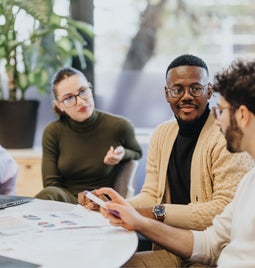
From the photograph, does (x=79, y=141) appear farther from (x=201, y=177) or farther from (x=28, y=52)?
(x=201, y=177)

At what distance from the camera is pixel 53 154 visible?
2.76 meters

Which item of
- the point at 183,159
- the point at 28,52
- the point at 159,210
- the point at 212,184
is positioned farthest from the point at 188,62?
the point at 28,52

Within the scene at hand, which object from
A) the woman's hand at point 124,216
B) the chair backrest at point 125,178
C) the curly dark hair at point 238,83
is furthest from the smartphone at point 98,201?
the chair backrest at point 125,178

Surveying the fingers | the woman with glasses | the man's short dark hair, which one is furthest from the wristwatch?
the woman with glasses

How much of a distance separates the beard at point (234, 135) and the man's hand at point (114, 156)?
3.71 ft

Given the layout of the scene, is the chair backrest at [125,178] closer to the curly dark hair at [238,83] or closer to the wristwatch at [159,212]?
the wristwatch at [159,212]

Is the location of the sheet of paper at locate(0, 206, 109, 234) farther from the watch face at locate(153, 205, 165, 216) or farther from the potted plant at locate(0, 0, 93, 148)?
the potted plant at locate(0, 0, 93, 148)

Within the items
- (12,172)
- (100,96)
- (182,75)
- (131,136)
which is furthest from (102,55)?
(182,75)

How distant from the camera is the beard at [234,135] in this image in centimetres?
142

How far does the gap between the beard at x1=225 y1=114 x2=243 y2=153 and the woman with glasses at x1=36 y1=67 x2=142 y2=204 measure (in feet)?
4.10

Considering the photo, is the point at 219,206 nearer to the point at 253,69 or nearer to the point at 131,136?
the point at 253,69

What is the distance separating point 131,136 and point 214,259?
1.30m

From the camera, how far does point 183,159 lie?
80.9 inches

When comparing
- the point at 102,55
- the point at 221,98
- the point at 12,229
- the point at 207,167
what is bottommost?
the point at 12,229
